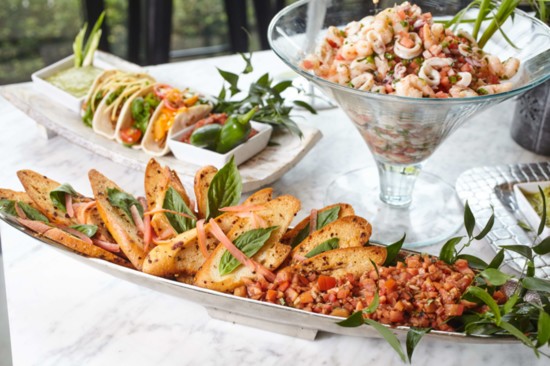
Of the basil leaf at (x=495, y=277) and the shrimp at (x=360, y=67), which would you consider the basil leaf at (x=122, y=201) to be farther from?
the basil leaf at (x=495, y=277)

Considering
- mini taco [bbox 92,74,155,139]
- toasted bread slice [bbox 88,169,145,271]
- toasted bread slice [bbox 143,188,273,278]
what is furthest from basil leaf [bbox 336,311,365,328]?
mini taco [bbox 92,74,155,139]

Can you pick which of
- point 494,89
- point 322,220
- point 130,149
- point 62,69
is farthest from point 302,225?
point 62,69

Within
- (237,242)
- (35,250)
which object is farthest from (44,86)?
(237,242)

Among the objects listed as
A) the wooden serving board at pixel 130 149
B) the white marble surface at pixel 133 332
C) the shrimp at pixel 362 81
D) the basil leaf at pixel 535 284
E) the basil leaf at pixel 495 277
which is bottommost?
the white marble surface at pixel 133 332

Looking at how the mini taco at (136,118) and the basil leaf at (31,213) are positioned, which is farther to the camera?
the mini taco at (136,118)

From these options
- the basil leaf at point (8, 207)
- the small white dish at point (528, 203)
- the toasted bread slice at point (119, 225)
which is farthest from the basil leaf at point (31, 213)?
the small white dish at point (528, 203)

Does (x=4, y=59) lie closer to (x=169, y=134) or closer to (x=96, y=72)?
(x=96, y=72)

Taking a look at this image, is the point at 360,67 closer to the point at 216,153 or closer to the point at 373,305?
the point at 216,153
